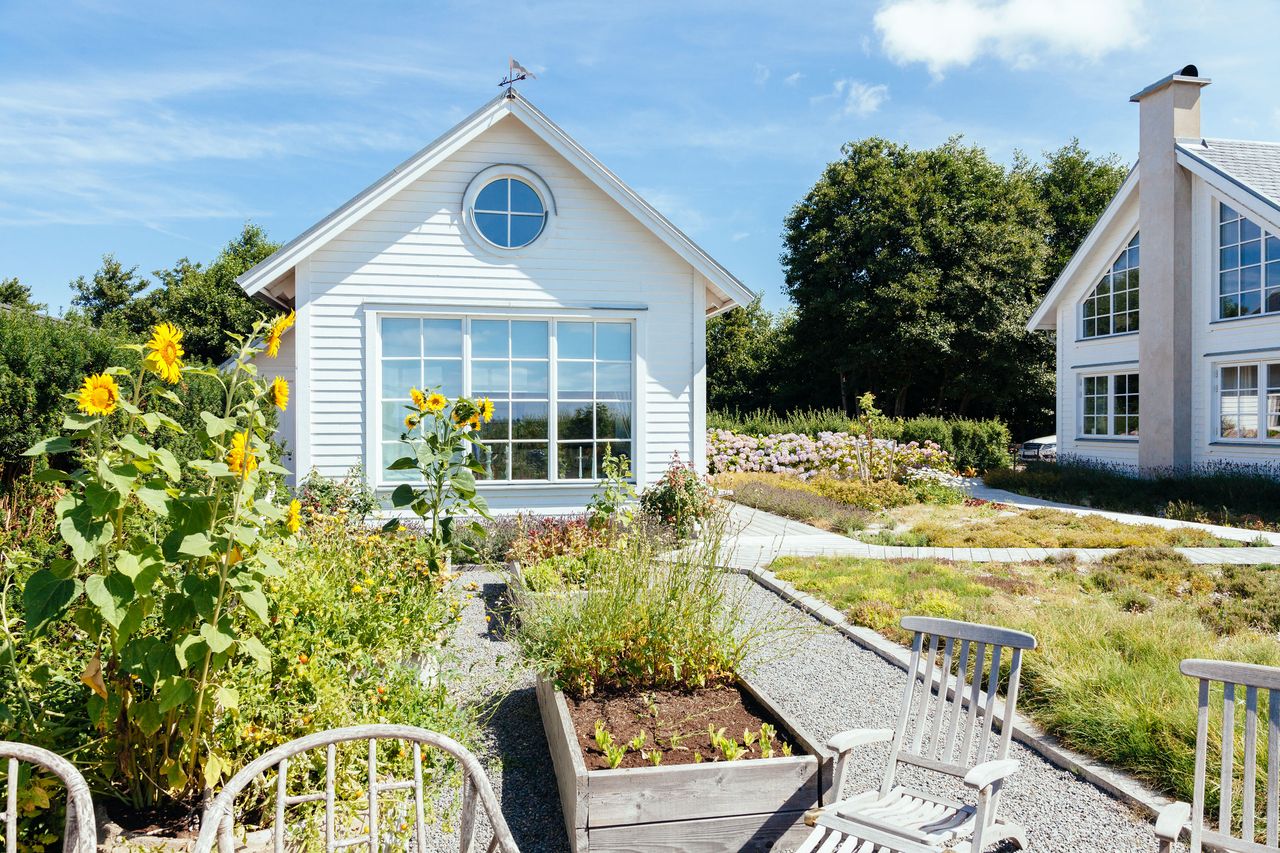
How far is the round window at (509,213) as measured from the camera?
946cm

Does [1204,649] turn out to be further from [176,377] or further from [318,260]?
[318,260]

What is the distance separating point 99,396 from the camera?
208 cm

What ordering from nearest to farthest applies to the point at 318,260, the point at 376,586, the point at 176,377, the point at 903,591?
the point at 176,377 → the point at 376,586 → the point at 903,591 → the point at 318,260

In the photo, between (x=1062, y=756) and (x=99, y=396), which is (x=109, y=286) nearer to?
(x=99, y=396)

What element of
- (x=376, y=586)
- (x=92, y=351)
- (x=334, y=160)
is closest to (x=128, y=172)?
(x=334, y=160)

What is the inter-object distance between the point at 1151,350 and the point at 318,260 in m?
15.4

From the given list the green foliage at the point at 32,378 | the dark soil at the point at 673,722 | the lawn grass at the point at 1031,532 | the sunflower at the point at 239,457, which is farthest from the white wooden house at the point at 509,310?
the sunflower at the point at 239,457

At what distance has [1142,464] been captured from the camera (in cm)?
1580

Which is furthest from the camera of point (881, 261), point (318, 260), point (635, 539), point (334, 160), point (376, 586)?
point (881, 261)

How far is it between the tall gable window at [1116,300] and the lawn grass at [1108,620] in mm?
10086

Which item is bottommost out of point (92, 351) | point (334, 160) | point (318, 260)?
point (92, 351)

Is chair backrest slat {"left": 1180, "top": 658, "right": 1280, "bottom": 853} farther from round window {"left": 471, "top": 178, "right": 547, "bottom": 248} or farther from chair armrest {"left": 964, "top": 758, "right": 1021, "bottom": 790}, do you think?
round window {"left": 471, "top": 178, "right": 547, "bottom": 248}

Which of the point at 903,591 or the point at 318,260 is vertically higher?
the point at 318,260

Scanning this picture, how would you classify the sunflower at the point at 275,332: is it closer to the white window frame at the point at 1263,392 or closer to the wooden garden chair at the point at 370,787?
the wooden garden chair at the point at 370,787
